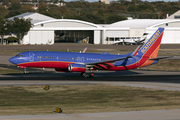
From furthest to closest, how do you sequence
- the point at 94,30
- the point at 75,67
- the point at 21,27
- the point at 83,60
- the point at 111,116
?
the point at 94,30, the point at 21,27, the point at 83,60, the point at 75,67, the point at 111,116

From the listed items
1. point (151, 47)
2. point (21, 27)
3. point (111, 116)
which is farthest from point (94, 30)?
point (111, 116)

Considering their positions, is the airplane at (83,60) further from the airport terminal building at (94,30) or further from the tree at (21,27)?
the airport terminal building at (94,30)

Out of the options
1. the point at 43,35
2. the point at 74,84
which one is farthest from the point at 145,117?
the point at 43,35

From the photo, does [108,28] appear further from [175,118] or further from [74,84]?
[175,118]

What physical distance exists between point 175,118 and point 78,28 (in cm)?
11896

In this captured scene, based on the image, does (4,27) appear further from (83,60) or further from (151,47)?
(151,47)

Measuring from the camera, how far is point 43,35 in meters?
135

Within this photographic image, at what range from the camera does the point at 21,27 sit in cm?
12912

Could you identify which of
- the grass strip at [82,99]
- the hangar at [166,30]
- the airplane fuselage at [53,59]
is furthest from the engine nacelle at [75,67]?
the hangar at [166,30]

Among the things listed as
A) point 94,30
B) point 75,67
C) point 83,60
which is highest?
point 94,30

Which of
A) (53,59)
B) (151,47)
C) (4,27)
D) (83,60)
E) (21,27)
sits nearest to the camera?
(53,59)

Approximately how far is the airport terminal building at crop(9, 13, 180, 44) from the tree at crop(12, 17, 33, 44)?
2.35 m

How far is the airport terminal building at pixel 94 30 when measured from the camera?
135 m

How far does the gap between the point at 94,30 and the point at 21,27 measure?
1361 inches
